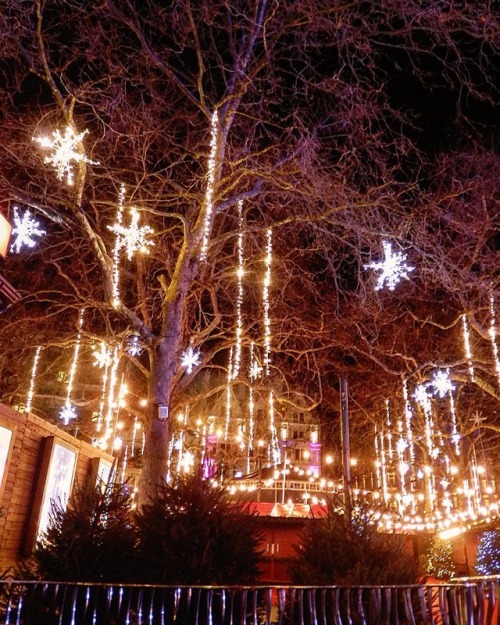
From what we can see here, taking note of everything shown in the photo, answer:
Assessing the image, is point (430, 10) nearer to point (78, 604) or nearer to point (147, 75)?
point (147, 75)

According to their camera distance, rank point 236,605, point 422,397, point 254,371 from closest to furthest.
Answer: point 236,605
point 254,371
point 422,397

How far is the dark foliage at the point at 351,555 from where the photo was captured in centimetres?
594

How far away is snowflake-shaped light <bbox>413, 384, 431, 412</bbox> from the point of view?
22859 mm

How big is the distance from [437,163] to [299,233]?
187 inches

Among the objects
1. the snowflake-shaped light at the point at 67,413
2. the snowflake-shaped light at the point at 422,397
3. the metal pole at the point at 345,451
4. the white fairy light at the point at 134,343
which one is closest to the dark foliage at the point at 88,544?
the metal pole at the point at 345,451

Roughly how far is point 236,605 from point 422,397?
19167 millimetres

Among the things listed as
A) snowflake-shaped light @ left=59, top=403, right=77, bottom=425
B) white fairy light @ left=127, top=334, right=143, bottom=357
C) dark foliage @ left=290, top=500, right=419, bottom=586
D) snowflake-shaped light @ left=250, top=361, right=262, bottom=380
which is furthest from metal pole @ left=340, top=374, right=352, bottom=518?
snowflake-shaped light @ left=59, top=403, right=77, bottom=425

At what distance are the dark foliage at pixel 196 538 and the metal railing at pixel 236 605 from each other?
58 cm

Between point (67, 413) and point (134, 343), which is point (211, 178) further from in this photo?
point (67, 413)

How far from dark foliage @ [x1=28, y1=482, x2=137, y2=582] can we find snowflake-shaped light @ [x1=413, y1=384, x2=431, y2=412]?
18120mm

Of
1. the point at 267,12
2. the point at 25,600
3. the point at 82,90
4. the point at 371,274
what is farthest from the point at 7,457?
the point at 267,12

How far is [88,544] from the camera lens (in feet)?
20.3

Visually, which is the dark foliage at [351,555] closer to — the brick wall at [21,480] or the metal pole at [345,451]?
the metal pole at [345,451]

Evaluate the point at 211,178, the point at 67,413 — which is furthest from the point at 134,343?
the point at 67,413
